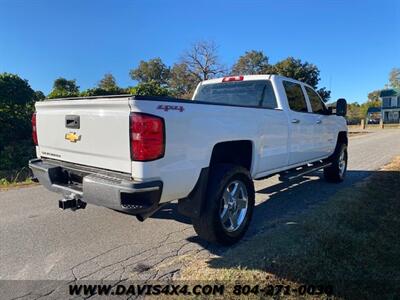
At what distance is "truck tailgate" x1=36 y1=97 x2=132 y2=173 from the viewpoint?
3215 millimetres

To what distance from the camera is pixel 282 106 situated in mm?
5426

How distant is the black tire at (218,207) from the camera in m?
3.77

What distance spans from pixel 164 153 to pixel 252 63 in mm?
53136

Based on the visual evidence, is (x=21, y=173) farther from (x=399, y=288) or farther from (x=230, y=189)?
→ (x=399, y=288)

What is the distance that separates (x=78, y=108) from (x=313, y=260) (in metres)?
2.95

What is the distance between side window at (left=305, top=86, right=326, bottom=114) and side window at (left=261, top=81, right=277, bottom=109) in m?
1.37

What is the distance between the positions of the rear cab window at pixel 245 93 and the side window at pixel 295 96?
0.37 metres

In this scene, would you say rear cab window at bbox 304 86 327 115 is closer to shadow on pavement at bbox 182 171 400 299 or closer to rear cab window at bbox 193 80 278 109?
rear cab window at bbox 193 80 278 109

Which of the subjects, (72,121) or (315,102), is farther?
(315,102)

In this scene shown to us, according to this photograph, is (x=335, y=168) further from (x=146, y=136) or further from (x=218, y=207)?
(x=146, y=136)

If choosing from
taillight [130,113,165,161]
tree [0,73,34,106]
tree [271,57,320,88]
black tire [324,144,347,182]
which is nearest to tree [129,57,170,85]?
tree [271,57,320,88]

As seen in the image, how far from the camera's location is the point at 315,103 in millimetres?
6832

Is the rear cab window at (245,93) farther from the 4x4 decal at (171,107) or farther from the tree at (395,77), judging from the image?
the tree at (395,77)

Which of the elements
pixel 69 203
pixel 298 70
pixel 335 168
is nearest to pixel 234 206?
pixel 69 203
